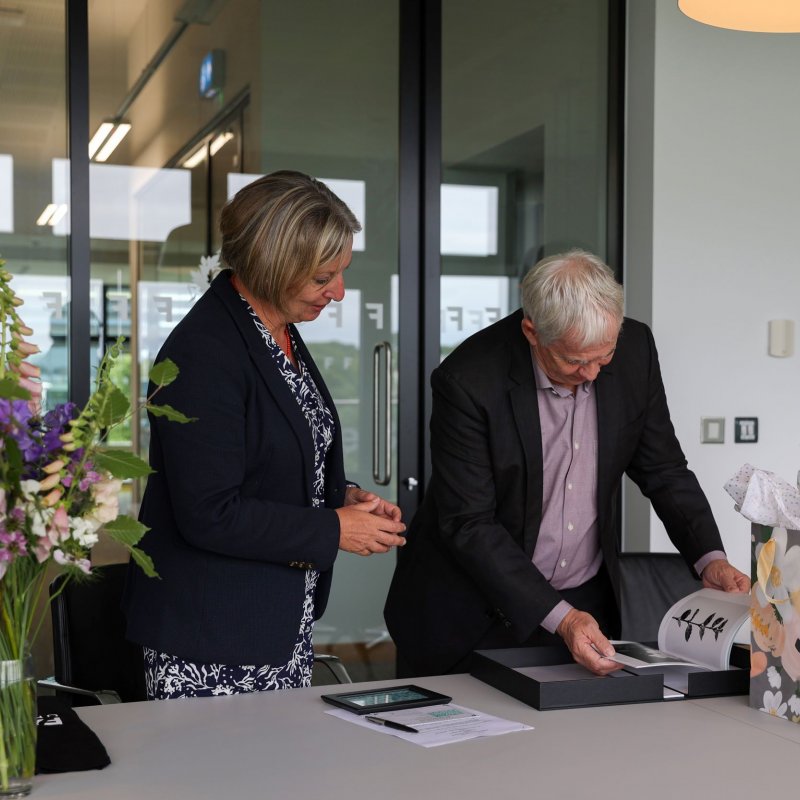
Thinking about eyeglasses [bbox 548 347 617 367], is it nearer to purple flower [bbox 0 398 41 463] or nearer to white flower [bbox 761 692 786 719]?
white flower [bbox 761 692 786 719]

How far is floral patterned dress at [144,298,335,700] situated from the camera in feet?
7.07

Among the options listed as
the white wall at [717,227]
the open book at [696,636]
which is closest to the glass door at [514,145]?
the white wall at [717,227]

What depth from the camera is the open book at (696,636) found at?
2.19 metres

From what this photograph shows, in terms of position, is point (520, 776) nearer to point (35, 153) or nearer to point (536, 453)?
point (536, 453)

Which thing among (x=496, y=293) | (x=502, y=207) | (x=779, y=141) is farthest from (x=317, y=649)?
(x=779, y=141)

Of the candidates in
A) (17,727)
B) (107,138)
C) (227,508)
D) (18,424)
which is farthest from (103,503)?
(107,138)

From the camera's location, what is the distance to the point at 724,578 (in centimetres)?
249

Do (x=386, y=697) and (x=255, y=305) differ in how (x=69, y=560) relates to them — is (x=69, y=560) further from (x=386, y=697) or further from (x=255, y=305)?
(x=255, y=305)

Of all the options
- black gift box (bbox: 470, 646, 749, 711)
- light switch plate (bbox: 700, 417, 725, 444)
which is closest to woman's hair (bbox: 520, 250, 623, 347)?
black gift box (bbox: 470, 646, 749, 711)

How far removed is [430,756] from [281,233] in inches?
38.4

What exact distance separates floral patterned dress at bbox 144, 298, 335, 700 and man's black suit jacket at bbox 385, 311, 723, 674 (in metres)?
0.31

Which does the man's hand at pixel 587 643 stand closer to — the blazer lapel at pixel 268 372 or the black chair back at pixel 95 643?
the blazer lapel at pixel 268 372

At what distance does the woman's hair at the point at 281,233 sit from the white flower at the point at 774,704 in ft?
3.69

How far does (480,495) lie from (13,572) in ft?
3.87
